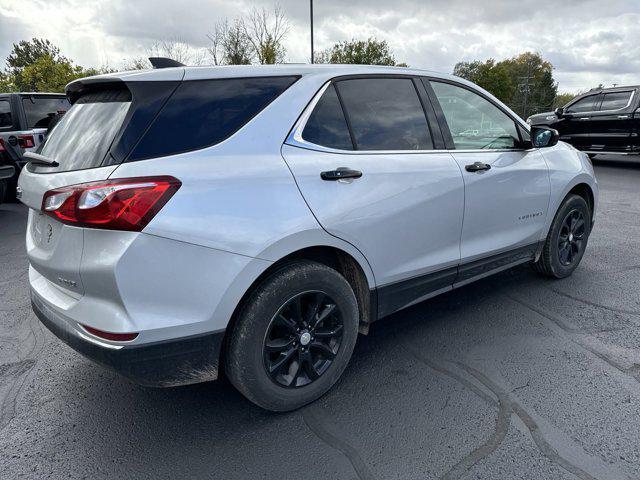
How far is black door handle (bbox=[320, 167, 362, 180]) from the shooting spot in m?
2.36

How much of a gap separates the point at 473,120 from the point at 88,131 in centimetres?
254

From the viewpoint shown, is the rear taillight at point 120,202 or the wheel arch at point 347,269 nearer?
the rear taillight at point 120,202

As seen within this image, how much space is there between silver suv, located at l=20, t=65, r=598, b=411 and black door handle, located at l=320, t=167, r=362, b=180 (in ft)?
0.04

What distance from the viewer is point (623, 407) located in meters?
2.46

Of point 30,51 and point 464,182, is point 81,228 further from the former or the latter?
point 30,51

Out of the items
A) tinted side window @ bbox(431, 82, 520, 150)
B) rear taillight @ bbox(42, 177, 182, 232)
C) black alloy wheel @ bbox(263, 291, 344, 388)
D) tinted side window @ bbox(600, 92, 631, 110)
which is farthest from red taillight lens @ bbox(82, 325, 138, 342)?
tinted side window @ bbox(600, 92, 631, 110)

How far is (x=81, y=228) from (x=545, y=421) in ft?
7.73

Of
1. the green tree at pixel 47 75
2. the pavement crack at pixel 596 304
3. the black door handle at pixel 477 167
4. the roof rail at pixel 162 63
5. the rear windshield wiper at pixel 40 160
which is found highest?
the green tree at pixel 47 75

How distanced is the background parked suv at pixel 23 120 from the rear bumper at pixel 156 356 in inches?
264

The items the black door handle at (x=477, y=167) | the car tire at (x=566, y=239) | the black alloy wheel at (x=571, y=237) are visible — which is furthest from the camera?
the black alloy wheel at (x=571, y=237)

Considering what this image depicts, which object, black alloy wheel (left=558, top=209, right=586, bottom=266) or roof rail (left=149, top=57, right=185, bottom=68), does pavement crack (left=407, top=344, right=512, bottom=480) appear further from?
roof rail (left=149, top=57, right=185, bottom=68)

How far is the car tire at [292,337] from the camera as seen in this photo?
2188mm

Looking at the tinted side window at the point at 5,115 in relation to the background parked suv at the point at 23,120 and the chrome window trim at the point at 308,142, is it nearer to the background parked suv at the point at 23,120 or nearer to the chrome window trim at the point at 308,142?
the background parked suv at the point at 23,120

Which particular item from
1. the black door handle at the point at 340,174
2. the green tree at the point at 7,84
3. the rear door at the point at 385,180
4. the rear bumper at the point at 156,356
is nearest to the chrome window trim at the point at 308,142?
the rear door at the point at 385,180
